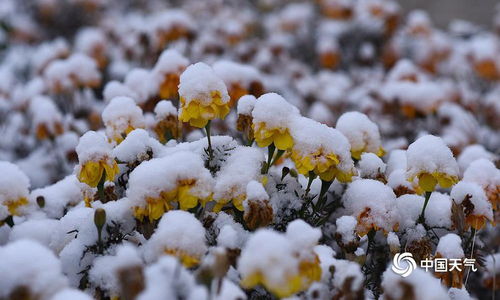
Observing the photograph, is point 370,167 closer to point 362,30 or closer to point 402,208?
point 402,208

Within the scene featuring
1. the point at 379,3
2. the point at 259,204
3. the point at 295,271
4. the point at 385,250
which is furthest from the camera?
the point at 379,3

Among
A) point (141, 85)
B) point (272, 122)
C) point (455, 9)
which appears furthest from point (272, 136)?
point (455, 9)

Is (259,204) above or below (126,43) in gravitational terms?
above

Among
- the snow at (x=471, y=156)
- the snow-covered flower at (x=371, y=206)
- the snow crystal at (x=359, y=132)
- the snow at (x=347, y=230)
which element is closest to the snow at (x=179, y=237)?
the snow at (x=347, y=230)

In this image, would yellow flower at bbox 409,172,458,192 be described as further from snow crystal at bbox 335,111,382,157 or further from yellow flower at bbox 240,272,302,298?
yellow flower at bbox 240,272,302,298

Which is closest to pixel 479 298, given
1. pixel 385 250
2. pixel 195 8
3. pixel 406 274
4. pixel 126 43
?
pixel 385 250

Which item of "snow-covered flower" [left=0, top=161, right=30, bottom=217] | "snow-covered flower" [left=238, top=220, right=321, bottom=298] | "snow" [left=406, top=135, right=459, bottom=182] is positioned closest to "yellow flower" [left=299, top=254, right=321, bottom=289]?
"snow-covered flower" [left=238, top=220, right=321, bottom=298]

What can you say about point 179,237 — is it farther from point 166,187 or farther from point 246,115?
point 246,115
